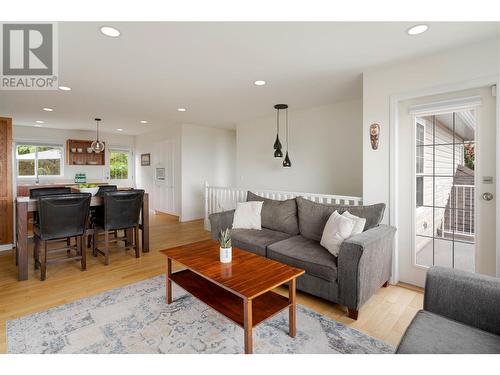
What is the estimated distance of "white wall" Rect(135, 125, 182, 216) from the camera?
631 centimetres

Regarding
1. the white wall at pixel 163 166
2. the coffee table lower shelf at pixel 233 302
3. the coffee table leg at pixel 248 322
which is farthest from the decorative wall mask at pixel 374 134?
the white wall at pixel 163 166

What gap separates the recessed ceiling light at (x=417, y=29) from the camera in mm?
2013

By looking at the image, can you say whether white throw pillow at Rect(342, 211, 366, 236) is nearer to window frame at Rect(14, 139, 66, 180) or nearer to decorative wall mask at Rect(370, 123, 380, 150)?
decorative wall mask at Rect(370, 123, 380, 150)

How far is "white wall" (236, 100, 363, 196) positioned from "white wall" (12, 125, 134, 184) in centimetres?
419

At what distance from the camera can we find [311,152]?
15.5 feet

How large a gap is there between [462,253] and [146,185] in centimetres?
741

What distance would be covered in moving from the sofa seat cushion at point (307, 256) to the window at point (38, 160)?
6920 mm

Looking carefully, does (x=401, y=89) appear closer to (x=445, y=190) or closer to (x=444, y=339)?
(x=445, y=190)

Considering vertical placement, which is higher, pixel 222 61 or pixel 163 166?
pixel 222 61

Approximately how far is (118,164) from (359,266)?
25.4 ft

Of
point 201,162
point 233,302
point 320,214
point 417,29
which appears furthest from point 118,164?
point 417,29

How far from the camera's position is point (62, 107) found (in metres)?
4.52

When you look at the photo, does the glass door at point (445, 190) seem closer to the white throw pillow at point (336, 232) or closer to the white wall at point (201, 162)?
the white throw pillow at point (336, 232)
